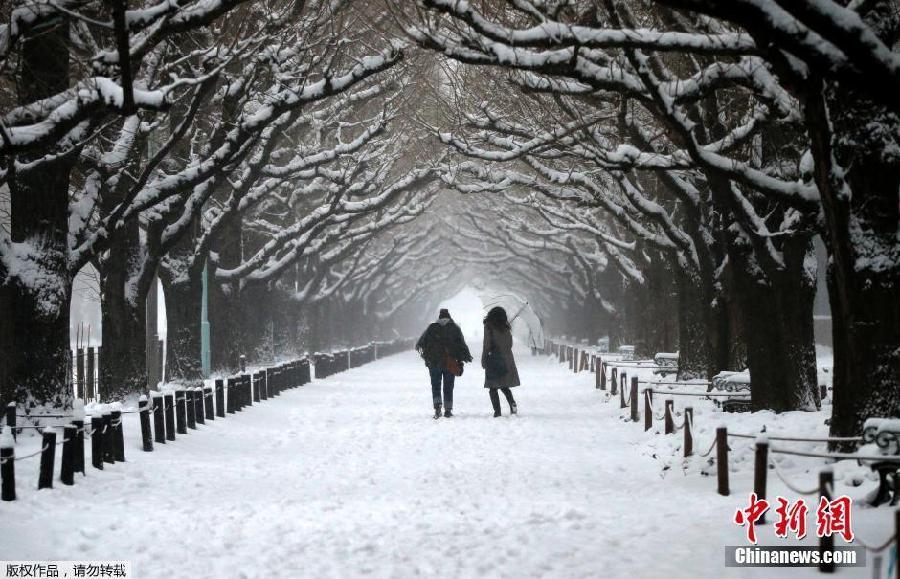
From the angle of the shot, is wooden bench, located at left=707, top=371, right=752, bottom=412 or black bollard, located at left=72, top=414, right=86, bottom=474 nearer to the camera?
black bollard, located at left=72, top=414, right=86, bottom=474

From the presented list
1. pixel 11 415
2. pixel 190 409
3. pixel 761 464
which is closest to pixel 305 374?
pixel 190 409

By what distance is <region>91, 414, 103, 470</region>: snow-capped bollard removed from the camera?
11.9 meters

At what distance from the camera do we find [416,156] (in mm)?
36719

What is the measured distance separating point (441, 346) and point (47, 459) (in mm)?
9883

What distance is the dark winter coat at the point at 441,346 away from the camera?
63.9 ft

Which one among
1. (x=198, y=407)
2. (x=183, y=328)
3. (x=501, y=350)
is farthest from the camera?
(x=183, y=328)

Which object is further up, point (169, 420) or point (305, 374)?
point (169, 420)

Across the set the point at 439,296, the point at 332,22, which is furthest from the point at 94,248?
the point at 439,296

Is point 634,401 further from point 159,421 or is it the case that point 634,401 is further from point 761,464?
point 761,464

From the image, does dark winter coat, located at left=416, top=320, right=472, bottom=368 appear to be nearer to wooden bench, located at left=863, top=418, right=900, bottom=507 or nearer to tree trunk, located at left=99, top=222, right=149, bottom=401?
tree trunk, located at left=99, top=222, right=149, bottom=401

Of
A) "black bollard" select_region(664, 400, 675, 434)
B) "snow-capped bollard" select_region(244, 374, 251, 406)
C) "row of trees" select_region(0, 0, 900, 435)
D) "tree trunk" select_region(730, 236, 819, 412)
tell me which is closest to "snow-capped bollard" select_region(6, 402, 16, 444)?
"row of trees" select_region(0, 0, 900, 435)

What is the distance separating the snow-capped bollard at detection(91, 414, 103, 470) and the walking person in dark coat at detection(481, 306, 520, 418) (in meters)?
8.37

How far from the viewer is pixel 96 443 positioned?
1198 cm

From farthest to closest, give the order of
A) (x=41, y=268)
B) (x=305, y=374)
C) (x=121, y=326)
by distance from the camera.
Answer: (x=305, y=374), (x=121, y=326), (x=41, y=268)
